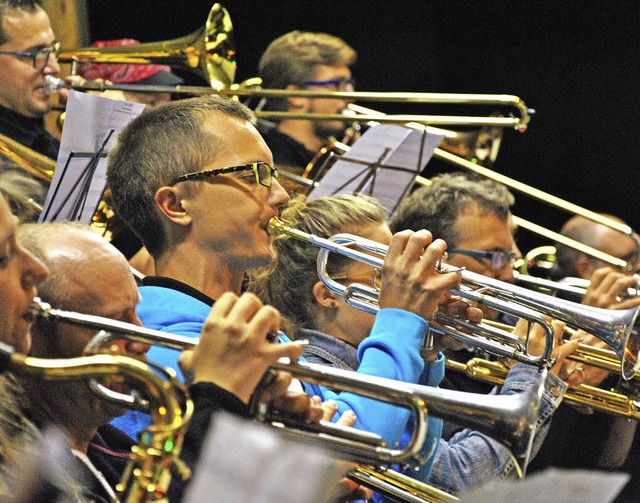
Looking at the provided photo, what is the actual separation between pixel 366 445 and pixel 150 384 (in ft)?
1.74

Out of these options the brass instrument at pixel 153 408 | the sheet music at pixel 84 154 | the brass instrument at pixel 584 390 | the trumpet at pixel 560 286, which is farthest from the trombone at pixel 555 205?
the brass instrument at pixel 153 408

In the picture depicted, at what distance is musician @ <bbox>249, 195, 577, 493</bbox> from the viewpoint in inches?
115

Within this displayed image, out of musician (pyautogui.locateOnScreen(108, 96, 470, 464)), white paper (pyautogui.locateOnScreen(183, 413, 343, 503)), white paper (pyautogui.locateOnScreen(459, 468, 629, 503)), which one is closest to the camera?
white paper (pyautogui.locateOnScreen(183, 413, 343, 503))

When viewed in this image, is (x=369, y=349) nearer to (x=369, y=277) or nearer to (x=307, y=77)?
(x=369, y=277)

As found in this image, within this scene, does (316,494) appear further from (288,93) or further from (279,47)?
(279,47)

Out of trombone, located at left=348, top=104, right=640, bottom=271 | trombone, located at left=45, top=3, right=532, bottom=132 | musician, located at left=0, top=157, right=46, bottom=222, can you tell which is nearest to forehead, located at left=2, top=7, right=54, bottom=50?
trombone, located at left=45, top=3, right=532, bottom=132

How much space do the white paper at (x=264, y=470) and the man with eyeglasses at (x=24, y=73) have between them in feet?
9.72

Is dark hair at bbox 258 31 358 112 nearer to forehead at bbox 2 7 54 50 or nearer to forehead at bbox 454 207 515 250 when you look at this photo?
forehead at bbox 2 7 54 50

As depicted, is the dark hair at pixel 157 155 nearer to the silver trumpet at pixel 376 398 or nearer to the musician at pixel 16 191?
the musician at pixel 16 191

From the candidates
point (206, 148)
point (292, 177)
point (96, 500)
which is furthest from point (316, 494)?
point (292, 177)

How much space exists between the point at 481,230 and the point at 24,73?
1881 millimetres

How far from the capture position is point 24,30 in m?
3.91

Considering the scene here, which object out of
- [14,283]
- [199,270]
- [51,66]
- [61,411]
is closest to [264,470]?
[14,283]

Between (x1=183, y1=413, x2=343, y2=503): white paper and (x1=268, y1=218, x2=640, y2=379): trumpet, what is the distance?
178 cm
